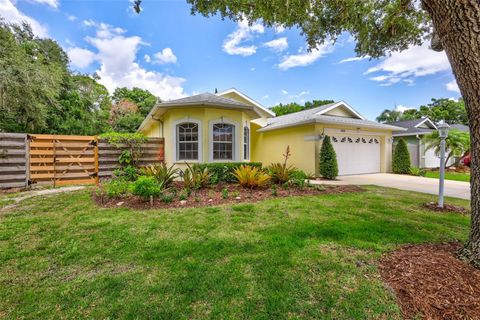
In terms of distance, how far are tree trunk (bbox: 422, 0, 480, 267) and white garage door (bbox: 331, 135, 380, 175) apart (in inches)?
364

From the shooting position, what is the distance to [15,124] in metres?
11.5

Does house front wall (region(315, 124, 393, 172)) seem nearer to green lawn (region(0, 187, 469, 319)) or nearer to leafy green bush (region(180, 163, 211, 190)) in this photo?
leafy green bush (region(180, 163, 211, 190))

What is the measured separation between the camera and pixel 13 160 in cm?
737

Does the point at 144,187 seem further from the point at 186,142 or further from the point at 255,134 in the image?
the point at 255,134

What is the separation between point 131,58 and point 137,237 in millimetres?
18868

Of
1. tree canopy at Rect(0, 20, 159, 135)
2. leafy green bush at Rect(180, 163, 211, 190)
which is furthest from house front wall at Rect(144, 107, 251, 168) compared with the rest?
tree canopy at Rect(0, 20, 159, 135)

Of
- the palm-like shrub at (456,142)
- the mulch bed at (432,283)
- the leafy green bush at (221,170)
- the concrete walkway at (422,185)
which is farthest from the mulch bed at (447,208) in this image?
the palm-like shrub at (456,142)

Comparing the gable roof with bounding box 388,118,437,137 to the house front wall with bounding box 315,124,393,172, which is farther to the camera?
the gable roof with bounding box 388,118,437,137

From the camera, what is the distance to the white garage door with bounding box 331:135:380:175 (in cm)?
1189

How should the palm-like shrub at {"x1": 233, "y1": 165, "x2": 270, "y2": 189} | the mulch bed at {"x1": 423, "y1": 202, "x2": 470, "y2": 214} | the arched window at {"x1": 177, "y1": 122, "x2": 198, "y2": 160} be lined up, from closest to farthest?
the mulch bed at {"x1": 423, "y1": 202, "x2": 470, "y2": 214}
the palm-like shrub at {"x1": 233, "y1": 165, "x2": 270, "y2": 189}
the arched window at {"x1": 177, "y1": 122, "x2": 198, "y2": 160}

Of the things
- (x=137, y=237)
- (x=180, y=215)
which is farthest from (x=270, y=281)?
(x=180, y=215)

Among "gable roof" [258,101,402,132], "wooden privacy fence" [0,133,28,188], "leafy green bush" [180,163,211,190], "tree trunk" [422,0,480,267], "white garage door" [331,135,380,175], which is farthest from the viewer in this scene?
"white garage door" [331,135,380,175]

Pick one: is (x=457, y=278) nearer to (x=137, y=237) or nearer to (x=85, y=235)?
(x=137, y=237)

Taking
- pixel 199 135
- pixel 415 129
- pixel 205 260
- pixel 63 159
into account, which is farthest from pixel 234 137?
pixel 415 129
